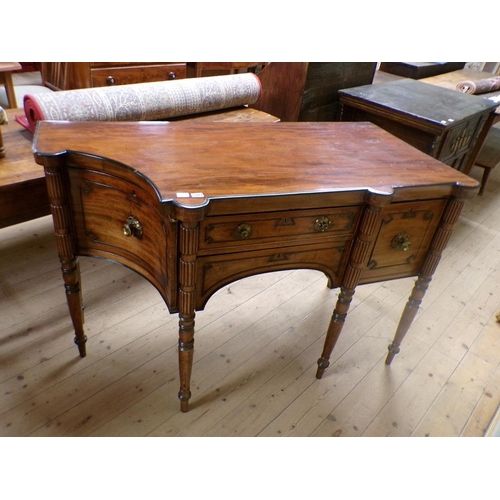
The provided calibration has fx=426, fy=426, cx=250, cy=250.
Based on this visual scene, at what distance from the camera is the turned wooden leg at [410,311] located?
146cm

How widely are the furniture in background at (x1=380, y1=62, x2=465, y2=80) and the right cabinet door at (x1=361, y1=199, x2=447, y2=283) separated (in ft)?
7.51

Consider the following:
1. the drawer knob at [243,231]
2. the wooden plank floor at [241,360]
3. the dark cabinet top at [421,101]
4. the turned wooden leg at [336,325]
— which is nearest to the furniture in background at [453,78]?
the dark cabinet top at [421,101]

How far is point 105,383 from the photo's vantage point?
1500mm

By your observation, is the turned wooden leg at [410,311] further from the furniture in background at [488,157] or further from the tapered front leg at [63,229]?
the furniture in background at [488,157]

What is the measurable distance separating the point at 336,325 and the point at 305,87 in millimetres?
1105

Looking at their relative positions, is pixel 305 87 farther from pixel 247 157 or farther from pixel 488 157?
pixel 488 157

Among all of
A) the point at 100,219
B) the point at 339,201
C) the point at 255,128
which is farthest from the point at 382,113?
the point at 100,219

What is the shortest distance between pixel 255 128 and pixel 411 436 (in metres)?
1.17

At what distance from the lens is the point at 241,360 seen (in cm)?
166

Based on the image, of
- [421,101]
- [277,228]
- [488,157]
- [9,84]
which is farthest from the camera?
[488,157]

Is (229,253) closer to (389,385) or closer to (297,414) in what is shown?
(297,414)

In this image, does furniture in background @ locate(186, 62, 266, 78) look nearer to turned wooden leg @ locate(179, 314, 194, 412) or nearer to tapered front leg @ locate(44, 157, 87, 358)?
tapered front leg @ locate(44, 157, 87, 358)

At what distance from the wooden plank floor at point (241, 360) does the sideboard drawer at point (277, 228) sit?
0.68m

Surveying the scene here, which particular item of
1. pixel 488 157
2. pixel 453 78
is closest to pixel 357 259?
pixel 488 157
